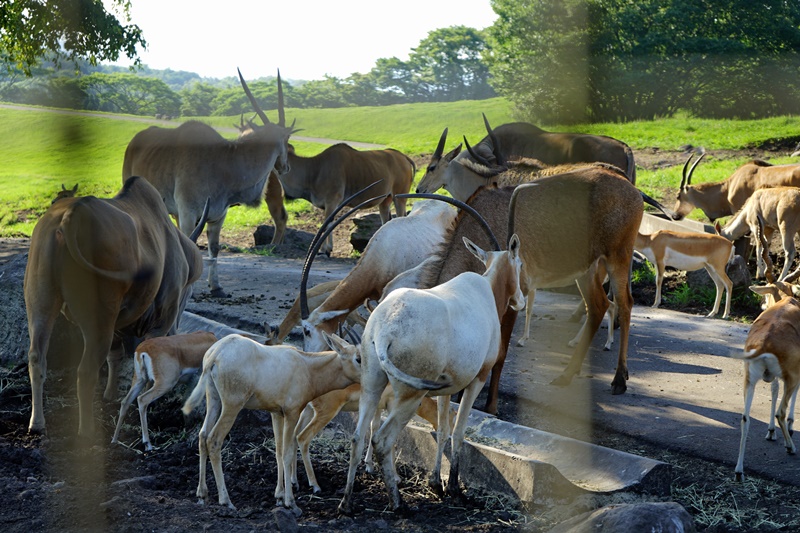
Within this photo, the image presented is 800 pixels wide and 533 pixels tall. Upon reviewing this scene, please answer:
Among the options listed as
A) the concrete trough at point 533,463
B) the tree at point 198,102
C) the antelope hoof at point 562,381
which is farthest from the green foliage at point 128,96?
the concrete trough at point 533,463

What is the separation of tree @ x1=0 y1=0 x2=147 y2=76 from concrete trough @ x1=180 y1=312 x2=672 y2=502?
11814 mm

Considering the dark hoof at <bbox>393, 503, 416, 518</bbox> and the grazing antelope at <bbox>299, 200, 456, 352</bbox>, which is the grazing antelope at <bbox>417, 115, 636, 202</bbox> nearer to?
the grazing antelope at <bbox>299, 200, 456, 352</bbox>

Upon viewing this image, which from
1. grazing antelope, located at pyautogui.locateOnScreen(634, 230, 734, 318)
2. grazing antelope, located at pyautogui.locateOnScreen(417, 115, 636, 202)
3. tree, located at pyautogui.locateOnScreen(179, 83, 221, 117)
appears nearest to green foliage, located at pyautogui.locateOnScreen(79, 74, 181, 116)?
tree, located at pyautogui.locateOnScreen(179, 83, 221, 117)

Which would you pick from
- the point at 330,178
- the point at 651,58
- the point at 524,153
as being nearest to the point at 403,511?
the point at 524,153

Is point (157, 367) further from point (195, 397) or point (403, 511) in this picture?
point (403, 511)

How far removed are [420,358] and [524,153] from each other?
948 cm

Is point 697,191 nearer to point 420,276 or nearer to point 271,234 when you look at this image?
point 271,234

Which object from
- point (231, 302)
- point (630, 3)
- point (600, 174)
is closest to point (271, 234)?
point (231, 302)

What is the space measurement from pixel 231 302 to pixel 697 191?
28.5 ft

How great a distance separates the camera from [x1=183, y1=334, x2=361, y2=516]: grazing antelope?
5051mm

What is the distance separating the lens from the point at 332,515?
4.95 m

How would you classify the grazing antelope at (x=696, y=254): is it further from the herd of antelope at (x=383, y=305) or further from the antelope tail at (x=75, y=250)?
the antelope tail at (x=75, y=250)

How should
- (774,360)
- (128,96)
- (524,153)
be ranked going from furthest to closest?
(128,96) → (524,153) → (774,360)

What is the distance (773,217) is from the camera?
41.0 feet
